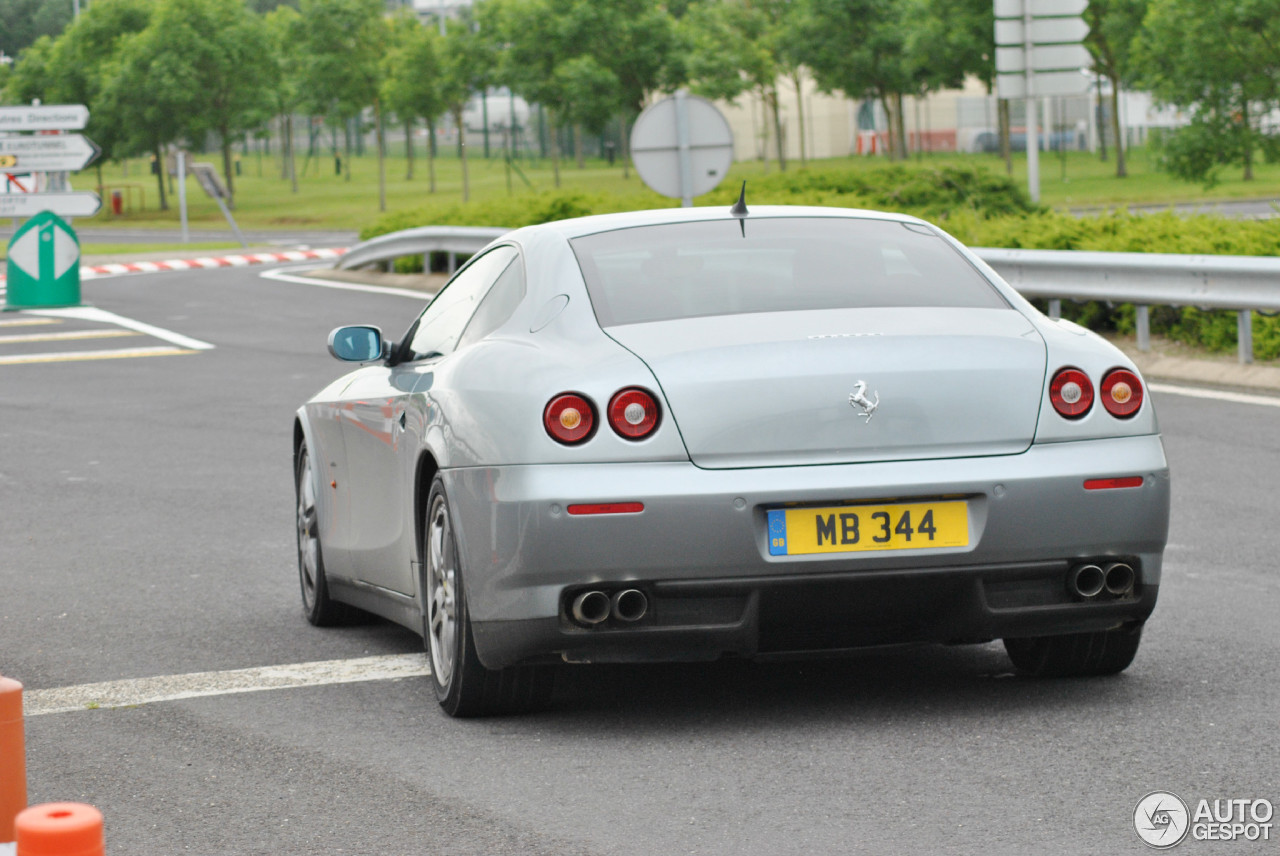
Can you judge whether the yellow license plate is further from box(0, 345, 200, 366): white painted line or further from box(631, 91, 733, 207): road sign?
box(0, 345, 200, 366): white painted line

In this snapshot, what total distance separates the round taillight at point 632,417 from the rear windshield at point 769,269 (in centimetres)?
40

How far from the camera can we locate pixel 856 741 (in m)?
4.90

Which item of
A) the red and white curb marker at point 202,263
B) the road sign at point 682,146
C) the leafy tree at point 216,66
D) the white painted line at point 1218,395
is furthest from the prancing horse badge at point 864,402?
the leafy tree at point 216,66

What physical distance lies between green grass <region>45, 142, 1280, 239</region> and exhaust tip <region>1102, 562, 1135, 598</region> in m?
35.1

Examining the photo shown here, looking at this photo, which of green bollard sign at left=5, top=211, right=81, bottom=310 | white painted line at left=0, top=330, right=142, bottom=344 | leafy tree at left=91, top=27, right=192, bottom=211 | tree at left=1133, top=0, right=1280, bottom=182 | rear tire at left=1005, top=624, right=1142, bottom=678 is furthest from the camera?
leafy tree at left=91, top=27, right=192, bottom=211

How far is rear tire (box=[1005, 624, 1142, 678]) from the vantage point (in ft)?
18.0

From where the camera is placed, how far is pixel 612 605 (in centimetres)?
491

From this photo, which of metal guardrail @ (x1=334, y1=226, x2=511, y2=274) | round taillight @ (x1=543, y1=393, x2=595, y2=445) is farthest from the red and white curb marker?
round taillight @ (x1=543, y1=393, x2=595, y2=445)

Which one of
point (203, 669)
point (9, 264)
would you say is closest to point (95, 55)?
point (9, 264)

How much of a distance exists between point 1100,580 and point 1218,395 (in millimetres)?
7759

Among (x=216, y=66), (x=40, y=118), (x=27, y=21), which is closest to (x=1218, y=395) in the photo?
(x=40, y=118)

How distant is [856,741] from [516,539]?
0.97m

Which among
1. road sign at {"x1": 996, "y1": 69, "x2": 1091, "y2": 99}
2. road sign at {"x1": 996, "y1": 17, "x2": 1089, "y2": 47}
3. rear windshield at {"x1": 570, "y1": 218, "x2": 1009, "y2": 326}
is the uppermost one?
road sign at {"x1": 996, "y1": 17, "x2": 1089, "y2": 47}

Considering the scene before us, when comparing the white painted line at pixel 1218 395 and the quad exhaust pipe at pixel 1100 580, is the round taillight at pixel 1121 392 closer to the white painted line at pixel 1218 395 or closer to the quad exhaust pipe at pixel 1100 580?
the quad exhaust pipe at pixel 1100 580
